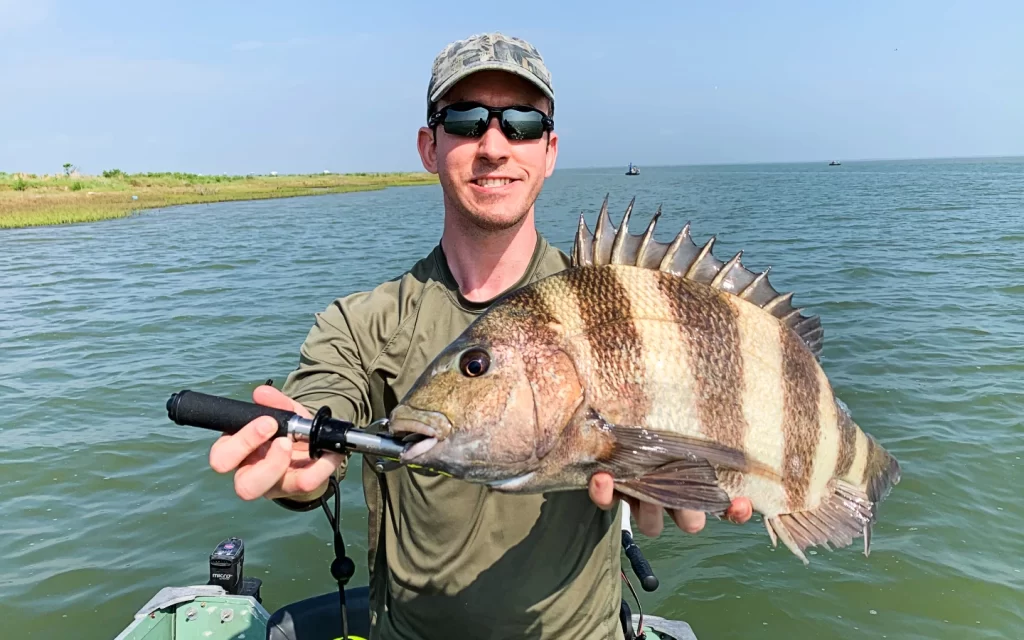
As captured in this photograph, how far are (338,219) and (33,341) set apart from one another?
2551cm

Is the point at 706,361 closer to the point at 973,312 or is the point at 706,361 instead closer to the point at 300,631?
the point at 300,631

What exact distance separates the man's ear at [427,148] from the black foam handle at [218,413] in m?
1.48

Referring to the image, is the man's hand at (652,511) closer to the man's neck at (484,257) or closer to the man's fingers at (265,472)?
the man's fingers at (265,472)

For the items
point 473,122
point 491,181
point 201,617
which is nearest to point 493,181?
point 491,181

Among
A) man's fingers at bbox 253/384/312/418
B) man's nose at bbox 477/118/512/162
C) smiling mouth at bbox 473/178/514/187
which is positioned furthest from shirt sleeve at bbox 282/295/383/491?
man's nose at bbox 477/118/512/162

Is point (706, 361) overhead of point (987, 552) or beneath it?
overhead

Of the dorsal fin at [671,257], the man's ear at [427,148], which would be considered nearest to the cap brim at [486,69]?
the man's ear at [427,148]

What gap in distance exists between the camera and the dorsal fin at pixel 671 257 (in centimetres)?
225

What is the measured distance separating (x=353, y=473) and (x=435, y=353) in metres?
5.63

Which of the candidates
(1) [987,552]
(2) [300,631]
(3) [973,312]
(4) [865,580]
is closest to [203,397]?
(2) [300,631]

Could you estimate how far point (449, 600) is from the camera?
2371 millimetres

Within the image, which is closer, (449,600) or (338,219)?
(449,600)

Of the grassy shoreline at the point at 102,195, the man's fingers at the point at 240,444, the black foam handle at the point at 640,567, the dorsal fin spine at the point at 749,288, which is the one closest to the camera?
the man's fingers at the point at 240,444

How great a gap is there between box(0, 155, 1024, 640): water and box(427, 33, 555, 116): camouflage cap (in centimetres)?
467
